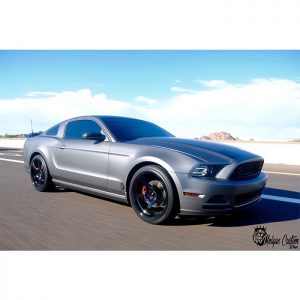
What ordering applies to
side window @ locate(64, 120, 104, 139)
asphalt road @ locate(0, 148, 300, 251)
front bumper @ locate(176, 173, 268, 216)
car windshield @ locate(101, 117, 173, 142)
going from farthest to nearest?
side window @ locate(64, 120, 104, 139), car windshield @ locate(101, 117, 173, 142), front bumper @ locate(176, 173, 268, 216), asphalt road @ locate(0, 148, 300, 251)

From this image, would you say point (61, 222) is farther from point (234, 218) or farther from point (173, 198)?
point (234, 218)

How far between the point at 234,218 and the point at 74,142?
283 centimetres

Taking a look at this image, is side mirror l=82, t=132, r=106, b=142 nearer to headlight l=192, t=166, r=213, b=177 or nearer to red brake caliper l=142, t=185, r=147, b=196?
red brake caliper l=142, t=185, r=147, b=196

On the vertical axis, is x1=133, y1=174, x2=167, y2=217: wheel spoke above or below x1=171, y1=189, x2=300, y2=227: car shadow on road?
above

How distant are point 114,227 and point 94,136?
144cm

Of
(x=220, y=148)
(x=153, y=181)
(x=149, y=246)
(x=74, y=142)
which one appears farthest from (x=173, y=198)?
(x=74, y=142)

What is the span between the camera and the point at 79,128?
5.43 m

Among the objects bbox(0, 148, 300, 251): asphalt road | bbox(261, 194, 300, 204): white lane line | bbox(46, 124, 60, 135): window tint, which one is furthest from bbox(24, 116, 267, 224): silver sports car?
bbox(261, 194, 300, 204): white lane line

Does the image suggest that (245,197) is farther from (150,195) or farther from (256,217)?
(150,195)

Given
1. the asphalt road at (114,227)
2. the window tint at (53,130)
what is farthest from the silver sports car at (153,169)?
the window tint at (53,130)

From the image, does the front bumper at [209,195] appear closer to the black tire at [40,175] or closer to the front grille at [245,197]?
the front grille at [245,197]

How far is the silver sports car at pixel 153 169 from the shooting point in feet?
12.2

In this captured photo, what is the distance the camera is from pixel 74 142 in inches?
208

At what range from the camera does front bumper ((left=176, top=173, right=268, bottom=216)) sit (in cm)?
365
